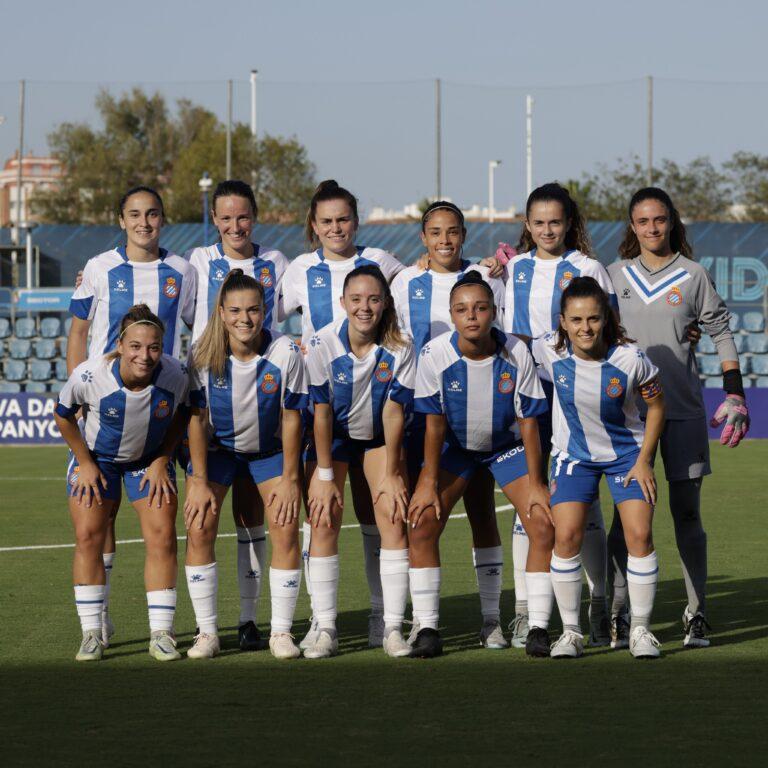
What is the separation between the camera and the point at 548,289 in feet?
20.1

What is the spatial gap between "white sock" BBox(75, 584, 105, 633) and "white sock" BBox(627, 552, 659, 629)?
2.25 m

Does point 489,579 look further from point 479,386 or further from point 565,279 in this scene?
point 565,279

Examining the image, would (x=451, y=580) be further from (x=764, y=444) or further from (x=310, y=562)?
(x=764, y=444)

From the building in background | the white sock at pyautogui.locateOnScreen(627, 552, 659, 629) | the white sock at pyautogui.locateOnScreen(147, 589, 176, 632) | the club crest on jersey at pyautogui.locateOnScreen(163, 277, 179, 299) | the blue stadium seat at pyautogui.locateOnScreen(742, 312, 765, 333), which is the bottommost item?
the white sock at pyautogui.locateOnScreen(147, 589, 176, 632)

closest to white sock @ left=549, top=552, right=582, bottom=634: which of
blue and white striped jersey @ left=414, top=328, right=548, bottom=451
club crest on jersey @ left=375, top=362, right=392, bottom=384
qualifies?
blue and white striped jersey @ left=414, top=328, right=548, bottom=451

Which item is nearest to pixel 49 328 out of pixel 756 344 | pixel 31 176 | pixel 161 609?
pixel 756 344

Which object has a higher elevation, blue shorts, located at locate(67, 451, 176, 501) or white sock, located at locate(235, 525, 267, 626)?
blue shorts, located at locate(67, 451, 176, 501)

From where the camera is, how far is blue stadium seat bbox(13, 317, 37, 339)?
23141 mm

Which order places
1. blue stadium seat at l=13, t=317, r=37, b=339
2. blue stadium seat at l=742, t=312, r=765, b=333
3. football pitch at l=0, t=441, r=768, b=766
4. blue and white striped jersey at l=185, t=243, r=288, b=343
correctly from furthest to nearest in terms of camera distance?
1. blue stadium seat at l=13, t=317, r=37, b=339
2. blue stadium seat at l=742, t=312, r=765, b=333
3. blue and white striped jersey at l=185, t=243, r=288, b=343
4. football pitch at l=0, t=441, r=768, b=766

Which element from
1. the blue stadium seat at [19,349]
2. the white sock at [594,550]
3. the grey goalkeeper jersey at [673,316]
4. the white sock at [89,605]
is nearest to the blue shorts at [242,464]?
the white sock at [89,605]

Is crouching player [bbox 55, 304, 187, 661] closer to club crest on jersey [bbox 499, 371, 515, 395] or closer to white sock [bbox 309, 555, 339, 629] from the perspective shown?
white sock [bbox 309, 555, 339, 629]

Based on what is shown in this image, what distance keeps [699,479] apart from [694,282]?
877mm

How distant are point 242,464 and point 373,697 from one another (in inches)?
55.5

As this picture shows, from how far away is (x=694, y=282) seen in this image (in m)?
6.08
